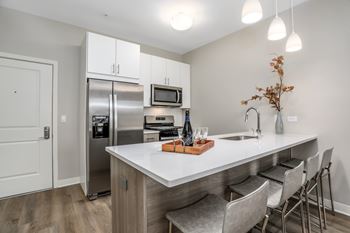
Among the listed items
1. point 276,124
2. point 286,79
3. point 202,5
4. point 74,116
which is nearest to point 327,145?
point 276,124

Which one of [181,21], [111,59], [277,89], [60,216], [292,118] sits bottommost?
[60,216]

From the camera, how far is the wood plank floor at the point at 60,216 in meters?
1.85

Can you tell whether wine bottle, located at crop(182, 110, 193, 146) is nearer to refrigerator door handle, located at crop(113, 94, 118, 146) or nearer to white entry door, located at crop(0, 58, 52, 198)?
refrigerator door handle, located at crop(113, 94, 118, 146)

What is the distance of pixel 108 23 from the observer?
2.99 m

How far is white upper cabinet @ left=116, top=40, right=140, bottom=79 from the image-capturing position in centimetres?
289

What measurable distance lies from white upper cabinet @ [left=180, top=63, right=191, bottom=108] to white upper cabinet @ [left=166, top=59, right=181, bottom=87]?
0.39 feet

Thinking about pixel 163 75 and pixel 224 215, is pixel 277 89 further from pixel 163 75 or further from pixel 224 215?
pixel 224 215

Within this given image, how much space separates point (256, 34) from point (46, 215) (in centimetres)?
391

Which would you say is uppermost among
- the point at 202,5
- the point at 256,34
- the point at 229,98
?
the point at 202,5

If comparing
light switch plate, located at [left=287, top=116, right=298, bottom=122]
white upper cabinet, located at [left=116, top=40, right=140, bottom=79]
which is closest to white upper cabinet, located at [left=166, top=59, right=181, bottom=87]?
white upper cabinet, located at [left=116, top=40, right=140, bottom=79]

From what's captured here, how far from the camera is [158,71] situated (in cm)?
367

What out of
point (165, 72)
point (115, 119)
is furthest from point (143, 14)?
point (115, 119)

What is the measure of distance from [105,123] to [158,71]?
160cm

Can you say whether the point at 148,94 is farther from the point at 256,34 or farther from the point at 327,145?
the point at 327,145
